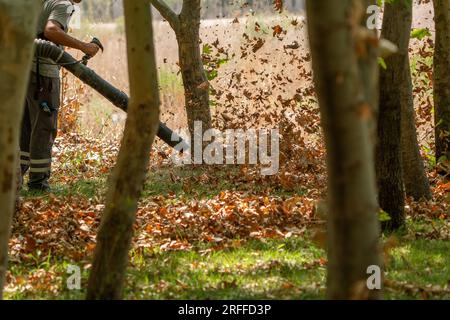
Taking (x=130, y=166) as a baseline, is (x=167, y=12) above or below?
above

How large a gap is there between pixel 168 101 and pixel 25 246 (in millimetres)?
10629

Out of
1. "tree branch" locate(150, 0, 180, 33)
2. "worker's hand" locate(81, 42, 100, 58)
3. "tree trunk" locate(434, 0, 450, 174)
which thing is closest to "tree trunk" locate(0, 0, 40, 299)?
"worker's hand" locate(81, 42, 100, 58)

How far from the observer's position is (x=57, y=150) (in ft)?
48.8

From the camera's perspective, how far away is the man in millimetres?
10781

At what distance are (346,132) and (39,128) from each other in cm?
781

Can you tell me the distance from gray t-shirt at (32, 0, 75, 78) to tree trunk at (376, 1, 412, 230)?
13.7 ft

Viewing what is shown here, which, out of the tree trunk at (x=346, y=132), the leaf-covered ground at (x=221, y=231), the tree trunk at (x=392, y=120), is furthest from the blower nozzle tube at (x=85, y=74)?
the tree trunk at (x=346, y=132)

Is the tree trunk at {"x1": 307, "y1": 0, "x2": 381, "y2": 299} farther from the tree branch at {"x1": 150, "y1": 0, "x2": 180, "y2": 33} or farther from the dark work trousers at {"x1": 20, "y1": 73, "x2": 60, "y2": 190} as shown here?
the tree branch at {"x1": 150, "y1": 0, "x2": 180, "y2": 33}

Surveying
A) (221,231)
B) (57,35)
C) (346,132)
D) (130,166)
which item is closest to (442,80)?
(221,231)

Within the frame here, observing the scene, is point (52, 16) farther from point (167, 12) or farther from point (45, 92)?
point (167, 12)

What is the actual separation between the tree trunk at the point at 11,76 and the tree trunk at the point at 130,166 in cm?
70

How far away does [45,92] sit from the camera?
10.9 metres
